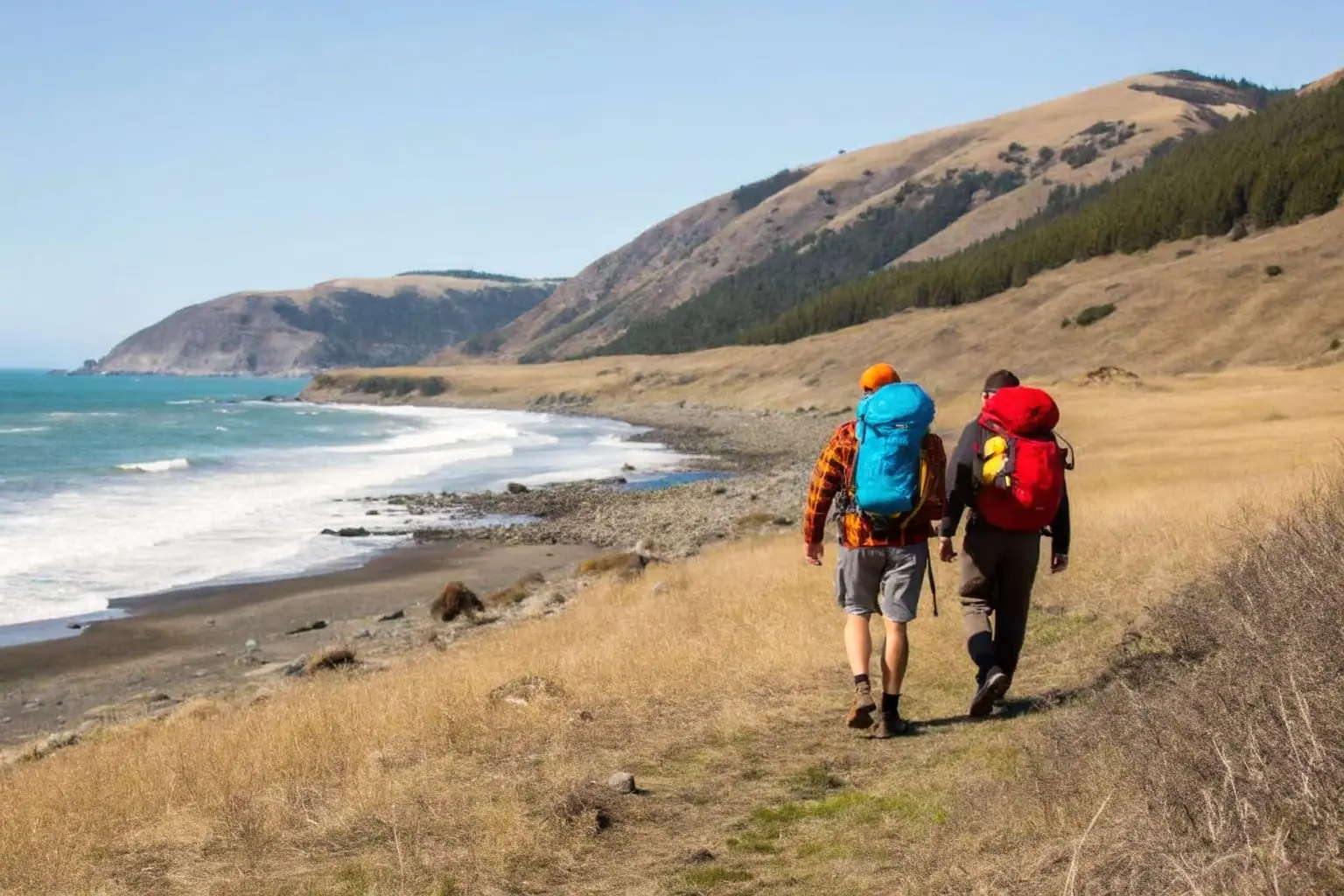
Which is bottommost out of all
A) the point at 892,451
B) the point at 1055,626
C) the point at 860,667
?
the point at 1055,626

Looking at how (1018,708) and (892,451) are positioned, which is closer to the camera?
(892,451)

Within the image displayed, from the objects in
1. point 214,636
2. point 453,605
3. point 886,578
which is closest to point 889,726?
point 886,578

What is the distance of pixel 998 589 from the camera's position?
7543mm

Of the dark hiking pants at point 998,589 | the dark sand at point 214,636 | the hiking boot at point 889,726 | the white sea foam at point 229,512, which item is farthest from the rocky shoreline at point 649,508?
the hiking boot at point 889,726

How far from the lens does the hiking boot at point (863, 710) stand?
730 centimetres

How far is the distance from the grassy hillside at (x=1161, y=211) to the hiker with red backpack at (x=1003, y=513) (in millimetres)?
81860

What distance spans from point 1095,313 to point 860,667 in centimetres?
7242

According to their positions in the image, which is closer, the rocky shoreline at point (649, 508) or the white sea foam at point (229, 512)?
the white sea foam at point (229, 512)

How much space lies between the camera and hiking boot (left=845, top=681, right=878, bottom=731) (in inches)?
287

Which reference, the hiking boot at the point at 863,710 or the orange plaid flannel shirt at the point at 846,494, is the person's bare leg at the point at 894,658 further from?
the orange plaid flannel shirt at the point at 846,494

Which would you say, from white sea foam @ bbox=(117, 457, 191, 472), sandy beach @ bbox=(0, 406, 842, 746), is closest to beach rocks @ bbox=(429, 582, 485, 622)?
sandy beach @ bbox=(0, 406, 842, 746)

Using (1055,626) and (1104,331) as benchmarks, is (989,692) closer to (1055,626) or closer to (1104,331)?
(1055,626)

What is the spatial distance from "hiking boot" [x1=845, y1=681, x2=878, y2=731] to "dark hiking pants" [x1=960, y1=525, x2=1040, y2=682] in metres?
0.77

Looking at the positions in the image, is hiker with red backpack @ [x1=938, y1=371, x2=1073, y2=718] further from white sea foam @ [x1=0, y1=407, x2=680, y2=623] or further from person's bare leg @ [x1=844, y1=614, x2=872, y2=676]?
white sea foam @ [x1=0, y1=407, x2=680, y2=623]
